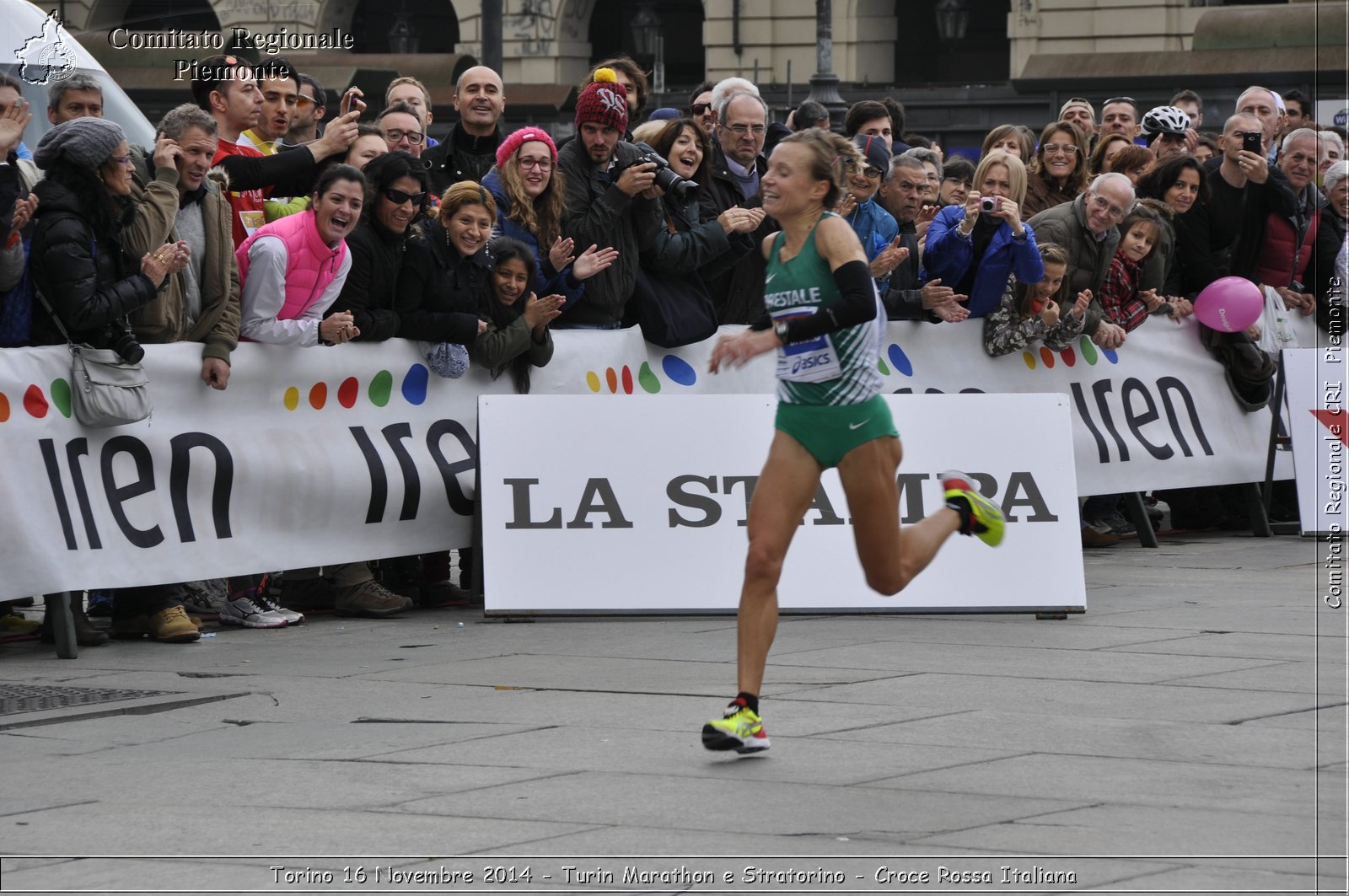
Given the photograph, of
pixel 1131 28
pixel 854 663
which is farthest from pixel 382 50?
pixel 854 663

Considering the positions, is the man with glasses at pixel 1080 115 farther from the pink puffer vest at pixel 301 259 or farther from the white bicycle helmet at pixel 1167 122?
the pink puffer vest at pixel 301 259

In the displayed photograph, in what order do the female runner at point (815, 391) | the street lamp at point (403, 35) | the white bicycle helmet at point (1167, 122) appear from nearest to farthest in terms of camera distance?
the female runner at point (815, 391) → the white bicycle helmet at point (1167, 122) → the street lamp at point (403, 35)

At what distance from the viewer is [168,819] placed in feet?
18.3

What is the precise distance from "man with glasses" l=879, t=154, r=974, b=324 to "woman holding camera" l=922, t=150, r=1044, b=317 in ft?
0.32

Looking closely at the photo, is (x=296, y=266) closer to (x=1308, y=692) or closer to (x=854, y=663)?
(x=854, y=663)

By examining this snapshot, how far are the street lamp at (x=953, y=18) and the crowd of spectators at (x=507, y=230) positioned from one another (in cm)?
2844

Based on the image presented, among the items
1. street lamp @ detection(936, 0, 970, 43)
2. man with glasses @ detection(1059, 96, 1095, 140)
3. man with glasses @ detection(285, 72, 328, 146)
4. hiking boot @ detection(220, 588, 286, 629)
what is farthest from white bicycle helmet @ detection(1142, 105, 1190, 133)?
street lamp @ detection(936, 0, 970, 43)

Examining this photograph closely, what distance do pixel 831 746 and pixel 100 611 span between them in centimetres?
490

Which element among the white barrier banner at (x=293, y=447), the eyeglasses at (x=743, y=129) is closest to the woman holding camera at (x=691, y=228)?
the eyeglasses at (x=743, y=129)

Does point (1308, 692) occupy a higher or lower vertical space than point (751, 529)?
lower

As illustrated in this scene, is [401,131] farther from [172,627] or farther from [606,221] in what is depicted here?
[172,627]

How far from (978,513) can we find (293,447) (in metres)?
3.82

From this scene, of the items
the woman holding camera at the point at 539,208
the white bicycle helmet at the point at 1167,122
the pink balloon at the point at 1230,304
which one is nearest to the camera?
the woman holding camera at the point at 539,208

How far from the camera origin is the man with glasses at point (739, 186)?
37.9 feet
